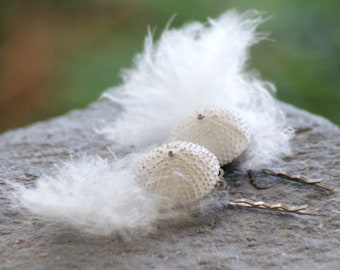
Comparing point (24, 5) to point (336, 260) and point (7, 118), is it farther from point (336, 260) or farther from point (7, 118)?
point (336, 260)

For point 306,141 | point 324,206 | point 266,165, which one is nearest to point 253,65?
point 306,141

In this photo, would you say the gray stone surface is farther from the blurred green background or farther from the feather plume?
the blurred green background

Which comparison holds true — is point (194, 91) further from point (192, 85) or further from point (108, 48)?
point (108, 48)

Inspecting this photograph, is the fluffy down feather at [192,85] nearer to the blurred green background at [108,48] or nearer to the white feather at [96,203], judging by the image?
the white feather at [96,203]

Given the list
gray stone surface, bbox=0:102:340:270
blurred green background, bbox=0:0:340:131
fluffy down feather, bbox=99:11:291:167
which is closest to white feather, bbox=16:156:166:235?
gray stone surface, bbox=0:102:340:270

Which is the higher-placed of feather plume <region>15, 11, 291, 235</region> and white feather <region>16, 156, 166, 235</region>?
feather plume <region>15, 11, 291, 235</region>

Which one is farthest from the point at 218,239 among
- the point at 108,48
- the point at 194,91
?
the point at 108,48
